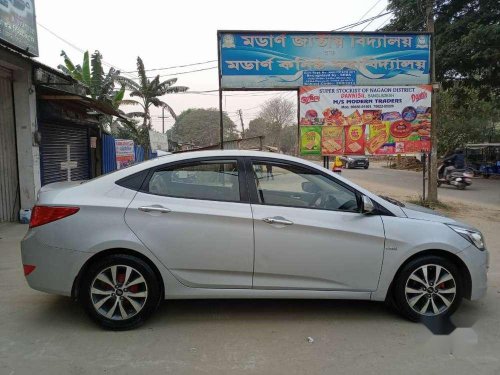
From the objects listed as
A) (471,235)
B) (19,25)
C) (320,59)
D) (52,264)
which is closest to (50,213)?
(52,264)

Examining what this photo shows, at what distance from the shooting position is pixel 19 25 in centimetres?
787

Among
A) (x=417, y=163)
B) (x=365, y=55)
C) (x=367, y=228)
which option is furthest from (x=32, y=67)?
(x=417, y=163)

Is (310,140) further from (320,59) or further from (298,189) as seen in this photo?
(298,189)

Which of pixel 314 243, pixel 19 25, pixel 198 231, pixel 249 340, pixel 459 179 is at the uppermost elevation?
pixel 19 25

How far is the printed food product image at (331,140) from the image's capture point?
10.2 meters

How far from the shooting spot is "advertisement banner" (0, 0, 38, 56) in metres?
7.34

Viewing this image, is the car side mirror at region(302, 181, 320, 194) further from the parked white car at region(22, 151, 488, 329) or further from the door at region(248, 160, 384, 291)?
the door at region(248, 160, 384, 291)

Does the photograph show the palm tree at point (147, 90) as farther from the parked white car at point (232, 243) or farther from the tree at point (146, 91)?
the parked white car at point (232, 243)

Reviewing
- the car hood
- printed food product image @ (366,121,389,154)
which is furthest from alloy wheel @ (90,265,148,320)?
printed food product image @ (366,121,389,154)

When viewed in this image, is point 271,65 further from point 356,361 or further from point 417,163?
point 417,163

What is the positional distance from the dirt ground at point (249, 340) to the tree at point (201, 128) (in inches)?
2924

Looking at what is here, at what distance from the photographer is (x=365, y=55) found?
1024 centimetres

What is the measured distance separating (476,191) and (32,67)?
53.3 feet

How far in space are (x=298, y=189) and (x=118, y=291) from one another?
1.86m
